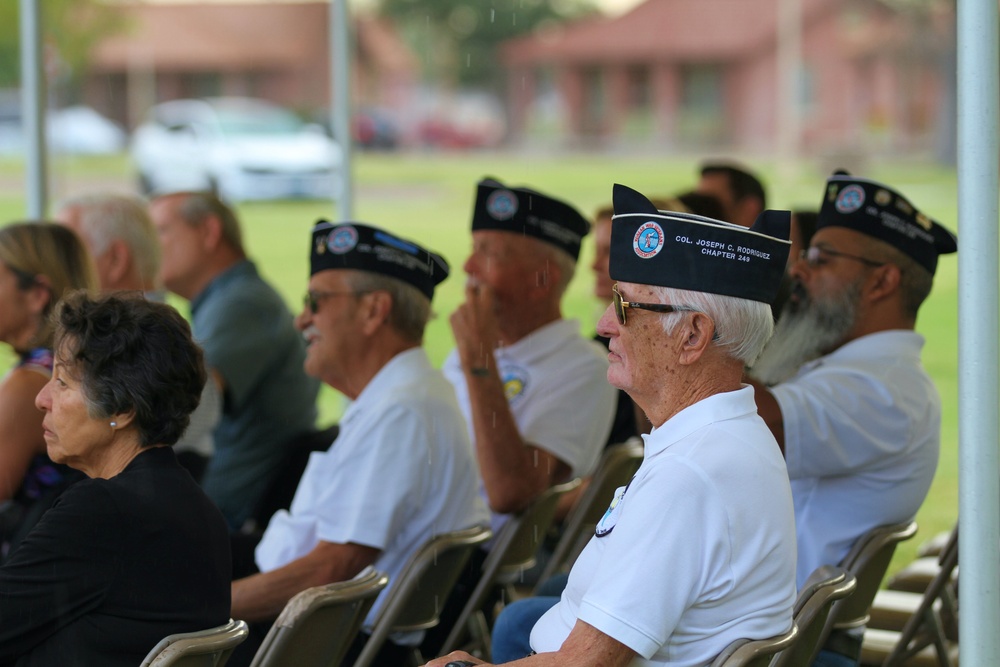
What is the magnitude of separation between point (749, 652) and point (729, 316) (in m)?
0.56

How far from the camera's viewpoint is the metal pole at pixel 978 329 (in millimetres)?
2084

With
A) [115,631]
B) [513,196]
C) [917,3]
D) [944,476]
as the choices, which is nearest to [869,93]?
[917,3]

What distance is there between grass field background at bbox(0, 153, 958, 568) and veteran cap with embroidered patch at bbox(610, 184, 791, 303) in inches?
289

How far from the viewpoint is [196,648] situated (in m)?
2.33

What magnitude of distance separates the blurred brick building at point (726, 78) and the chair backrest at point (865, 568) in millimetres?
27636

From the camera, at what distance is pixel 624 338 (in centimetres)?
233

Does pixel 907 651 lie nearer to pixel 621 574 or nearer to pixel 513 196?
pixel 513 196

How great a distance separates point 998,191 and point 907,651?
7.53ft

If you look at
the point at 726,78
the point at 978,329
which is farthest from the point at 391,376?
the point at 726,78

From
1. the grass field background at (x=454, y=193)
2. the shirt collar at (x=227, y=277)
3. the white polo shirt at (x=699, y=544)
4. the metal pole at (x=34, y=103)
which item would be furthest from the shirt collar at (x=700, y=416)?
the grass field background at (x=454, y=193)

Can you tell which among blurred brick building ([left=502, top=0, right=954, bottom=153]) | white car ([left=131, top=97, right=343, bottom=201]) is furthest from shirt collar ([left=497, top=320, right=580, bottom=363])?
blurred brick building ([left=502, top=0, right=954, bottom=153])

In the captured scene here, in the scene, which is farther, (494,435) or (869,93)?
(869,93)

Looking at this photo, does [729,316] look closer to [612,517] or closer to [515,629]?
[612,517]

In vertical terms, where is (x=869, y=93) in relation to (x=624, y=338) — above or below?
above
